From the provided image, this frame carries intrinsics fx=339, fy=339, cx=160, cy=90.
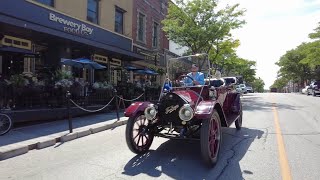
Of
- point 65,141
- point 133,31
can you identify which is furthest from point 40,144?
point 133,31

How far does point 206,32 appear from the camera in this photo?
24.7 meters

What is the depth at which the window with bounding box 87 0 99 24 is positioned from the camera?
18.5m

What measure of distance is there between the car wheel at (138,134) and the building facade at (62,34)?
23.8ft

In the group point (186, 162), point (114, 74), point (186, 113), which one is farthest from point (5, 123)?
point (114, 74)

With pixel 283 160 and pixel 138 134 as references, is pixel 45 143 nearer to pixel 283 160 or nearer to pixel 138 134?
pixel 138 134

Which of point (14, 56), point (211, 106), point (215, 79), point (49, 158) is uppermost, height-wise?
point (14, 56)

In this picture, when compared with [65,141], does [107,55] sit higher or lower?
higher

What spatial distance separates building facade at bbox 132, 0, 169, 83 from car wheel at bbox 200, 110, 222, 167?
1695cm

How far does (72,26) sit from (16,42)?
2920 millimetres

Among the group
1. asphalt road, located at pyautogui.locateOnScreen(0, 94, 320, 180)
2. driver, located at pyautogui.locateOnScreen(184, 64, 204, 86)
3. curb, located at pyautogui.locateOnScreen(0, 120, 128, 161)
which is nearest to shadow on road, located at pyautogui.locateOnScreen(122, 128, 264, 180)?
asphalt road, located at pyautogui.locateOnScreen(0, 94, 320, 180)

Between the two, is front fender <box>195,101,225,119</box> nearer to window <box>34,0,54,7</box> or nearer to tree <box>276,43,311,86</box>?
window <box>34,0,54,7</box>

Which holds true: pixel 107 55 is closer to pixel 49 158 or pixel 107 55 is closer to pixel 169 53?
pixel 169 53

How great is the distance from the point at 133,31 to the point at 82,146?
16.0m

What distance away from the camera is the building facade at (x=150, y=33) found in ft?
77.8
